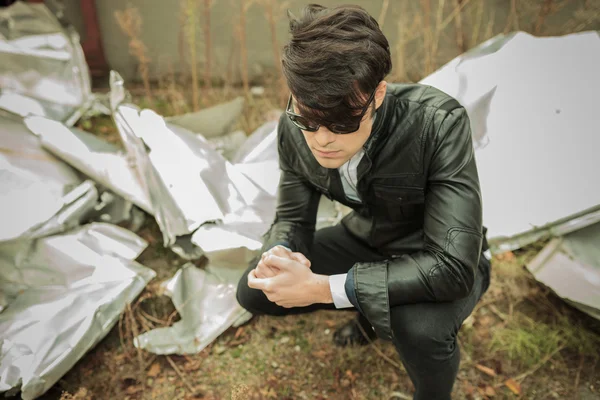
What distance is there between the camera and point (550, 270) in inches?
88.4

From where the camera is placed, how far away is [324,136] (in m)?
1.46

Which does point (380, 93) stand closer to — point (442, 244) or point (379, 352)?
point (442, 244)

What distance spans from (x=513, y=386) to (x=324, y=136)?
1.51m

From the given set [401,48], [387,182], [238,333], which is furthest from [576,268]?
[401,48]

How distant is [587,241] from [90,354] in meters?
2.36

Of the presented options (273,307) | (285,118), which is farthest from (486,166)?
(273,307)

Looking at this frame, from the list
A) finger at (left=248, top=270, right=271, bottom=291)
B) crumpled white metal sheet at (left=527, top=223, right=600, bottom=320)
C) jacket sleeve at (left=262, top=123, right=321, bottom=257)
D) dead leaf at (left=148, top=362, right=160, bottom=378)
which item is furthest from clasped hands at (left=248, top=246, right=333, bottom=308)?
crumpled white metal sheet at (left=527, top=223, right=600, bottom=320)

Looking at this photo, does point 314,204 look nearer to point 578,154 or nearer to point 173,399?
point 173,399

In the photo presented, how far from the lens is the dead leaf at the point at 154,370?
2.15 meters

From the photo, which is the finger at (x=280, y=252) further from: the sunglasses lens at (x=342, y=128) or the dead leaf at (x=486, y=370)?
the dead leaf at (x=486, y=370)

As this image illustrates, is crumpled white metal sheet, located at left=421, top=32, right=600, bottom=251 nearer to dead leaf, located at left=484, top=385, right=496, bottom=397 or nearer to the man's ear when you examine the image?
dead leaf, located at left=484, top=385, right=496, bottom=397

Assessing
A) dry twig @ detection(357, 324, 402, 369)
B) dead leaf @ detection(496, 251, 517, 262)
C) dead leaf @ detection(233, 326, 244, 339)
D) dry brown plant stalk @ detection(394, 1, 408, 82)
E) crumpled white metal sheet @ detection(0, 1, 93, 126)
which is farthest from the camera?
dry brown plant stalk @ detection(394, 1, 408, 82)

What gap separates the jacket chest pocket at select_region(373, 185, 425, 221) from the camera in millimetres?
1679

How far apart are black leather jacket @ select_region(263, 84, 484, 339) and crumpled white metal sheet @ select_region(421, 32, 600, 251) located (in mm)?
835
